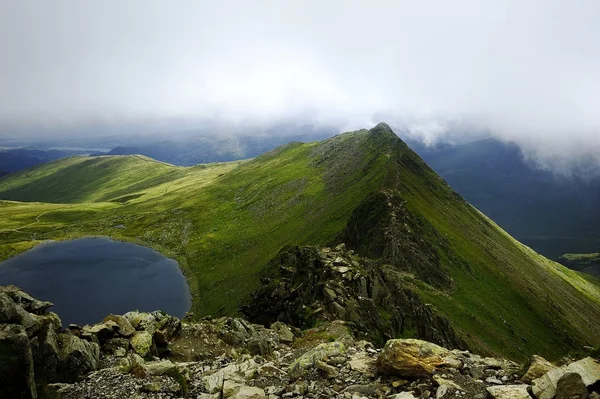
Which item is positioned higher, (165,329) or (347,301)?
(165,329)

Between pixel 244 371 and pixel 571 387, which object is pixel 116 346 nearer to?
pixel 244 371

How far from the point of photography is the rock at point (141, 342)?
2548 cm

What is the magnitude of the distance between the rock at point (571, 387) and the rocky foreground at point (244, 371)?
0.03 m

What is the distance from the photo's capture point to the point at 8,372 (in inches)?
623

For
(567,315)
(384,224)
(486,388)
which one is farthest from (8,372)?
(567,315)

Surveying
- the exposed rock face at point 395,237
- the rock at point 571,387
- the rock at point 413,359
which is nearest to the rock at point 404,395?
the rock at point 413,359

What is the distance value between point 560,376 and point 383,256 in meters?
58.9

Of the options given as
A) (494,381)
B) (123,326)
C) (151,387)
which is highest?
(494,381)

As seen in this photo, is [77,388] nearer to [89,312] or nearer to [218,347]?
[218,347]

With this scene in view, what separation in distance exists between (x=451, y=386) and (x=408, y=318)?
3628 centimetres

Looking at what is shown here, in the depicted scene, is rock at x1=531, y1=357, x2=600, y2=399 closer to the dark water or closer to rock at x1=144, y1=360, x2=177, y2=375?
rock at x1=144, y1=360, x2=177, y2=375

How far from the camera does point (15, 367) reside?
16.2 meters

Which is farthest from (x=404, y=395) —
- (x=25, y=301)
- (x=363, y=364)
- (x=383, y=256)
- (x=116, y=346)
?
(x=383, y=256)

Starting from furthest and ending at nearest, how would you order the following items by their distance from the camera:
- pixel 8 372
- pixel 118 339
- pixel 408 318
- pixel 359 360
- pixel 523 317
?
pixel 523 317 < pixel 408 318 < pixel 118 339 < pixel 359 360 < pixel 8 372
